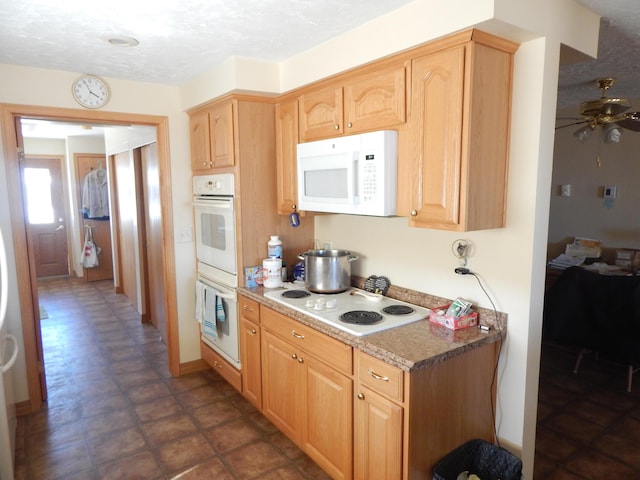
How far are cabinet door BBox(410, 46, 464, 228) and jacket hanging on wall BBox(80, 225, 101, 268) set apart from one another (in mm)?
5988

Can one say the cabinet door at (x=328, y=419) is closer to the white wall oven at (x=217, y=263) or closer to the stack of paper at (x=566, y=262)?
the white wall oven at (x=217, y=263)

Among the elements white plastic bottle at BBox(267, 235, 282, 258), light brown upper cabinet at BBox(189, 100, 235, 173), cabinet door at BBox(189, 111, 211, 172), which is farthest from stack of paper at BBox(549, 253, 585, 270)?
cabinet door at BBox(189, 111, 211, 172)

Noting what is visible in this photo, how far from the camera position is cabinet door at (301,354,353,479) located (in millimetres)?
1987

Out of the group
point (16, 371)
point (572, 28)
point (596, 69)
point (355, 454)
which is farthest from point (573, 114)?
point (16, 371)

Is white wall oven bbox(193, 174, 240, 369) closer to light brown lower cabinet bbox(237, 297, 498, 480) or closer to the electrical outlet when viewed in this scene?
the electrical outlet

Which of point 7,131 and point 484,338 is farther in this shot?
point 7,131

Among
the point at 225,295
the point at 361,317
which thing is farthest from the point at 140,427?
the point at 361,317

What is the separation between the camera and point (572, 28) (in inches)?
74.2

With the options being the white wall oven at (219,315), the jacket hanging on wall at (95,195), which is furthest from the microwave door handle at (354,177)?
the jacket hanging on wall at (95,195)

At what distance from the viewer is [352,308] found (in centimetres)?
232

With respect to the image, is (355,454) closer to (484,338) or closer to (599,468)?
(484,338)

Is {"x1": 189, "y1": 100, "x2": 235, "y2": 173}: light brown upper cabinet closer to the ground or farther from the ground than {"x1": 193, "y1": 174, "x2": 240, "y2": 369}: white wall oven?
farther from the ground

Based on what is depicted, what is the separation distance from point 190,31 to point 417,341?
185 centimetres

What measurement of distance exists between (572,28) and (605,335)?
2.31 meters
